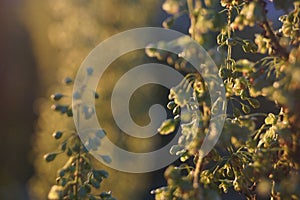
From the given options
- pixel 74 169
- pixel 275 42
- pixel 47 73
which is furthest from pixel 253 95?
pixel 47 73

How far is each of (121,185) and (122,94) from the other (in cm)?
33

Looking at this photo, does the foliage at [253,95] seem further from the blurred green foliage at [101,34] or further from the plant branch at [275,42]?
the blurred green foliage at [101,34]

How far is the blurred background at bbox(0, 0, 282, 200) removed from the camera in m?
1.50

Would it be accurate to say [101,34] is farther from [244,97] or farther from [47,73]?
[47,73]

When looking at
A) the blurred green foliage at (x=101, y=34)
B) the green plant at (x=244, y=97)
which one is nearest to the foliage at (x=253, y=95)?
the green plant at (x=244, y=97)

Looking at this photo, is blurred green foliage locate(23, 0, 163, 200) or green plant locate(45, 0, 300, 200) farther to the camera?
blurred green foliage locate(23, 0, 163, 200)

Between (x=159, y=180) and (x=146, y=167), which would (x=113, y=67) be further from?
(x=159, y=180)

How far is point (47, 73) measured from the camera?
2566 millimetres

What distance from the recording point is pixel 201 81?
55cm

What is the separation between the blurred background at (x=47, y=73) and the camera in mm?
1500

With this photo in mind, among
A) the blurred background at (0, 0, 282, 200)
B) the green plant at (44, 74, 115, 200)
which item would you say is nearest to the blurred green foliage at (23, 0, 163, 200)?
the blurred background at (0, 0, 282, 200)

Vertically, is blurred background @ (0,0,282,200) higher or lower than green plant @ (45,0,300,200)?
higher

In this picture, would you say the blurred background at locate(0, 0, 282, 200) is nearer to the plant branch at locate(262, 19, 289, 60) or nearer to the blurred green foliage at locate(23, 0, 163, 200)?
the blurred green foliage at locate(23, 0, 163, 200)

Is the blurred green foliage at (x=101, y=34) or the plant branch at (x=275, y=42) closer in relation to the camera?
the plant branch at (x=275, y=42)
